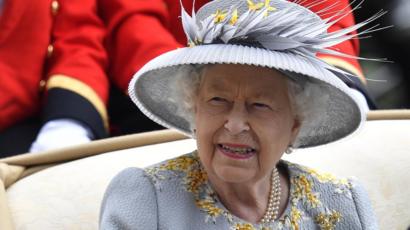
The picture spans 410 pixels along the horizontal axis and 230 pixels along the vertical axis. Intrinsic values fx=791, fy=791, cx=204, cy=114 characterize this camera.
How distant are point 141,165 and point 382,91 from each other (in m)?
1.27

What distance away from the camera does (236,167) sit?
1.14 metres

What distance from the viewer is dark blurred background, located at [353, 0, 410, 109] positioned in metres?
2.41

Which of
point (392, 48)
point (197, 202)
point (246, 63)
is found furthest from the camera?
point (392, 48)

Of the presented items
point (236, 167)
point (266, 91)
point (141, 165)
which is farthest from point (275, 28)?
point (141, 165)

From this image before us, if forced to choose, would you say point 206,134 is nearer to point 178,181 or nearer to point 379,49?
point 178,181

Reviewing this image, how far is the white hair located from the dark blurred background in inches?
45.4

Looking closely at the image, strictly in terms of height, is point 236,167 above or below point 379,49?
above

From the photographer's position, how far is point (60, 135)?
1701 millimetres

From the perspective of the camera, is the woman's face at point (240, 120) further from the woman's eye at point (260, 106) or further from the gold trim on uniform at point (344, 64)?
the gold trim on uniform at point (344, 64)

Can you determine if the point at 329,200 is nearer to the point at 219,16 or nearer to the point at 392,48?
the point at 219,16

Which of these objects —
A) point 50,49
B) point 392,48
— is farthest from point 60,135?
point 392,48

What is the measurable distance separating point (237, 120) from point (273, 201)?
199 mm

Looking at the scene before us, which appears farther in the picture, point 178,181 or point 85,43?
point 85,43

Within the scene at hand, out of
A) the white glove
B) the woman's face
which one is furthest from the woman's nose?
the white glove
